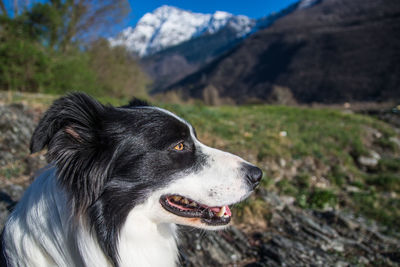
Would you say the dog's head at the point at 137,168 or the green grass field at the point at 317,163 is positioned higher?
the dog's head at the point at 137,168

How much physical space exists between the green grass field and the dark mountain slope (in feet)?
72.6

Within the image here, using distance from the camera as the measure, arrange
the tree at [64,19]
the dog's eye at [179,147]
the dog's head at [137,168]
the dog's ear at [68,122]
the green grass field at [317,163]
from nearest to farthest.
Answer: the dog's ear at [68,122] < the dog's head at [137,168] < the dog's eye at [179,147] < the green grass field at [317,163] < the tree at [64,19]

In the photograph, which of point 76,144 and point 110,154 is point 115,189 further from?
point 76,144

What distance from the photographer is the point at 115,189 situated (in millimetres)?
1724

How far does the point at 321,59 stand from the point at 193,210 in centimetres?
6175

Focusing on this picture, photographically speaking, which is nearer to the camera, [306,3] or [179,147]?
[179,147]

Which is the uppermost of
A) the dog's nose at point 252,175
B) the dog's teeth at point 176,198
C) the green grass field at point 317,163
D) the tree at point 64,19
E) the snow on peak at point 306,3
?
the snow on peak at point 306,3

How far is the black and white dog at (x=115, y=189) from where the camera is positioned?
158cm

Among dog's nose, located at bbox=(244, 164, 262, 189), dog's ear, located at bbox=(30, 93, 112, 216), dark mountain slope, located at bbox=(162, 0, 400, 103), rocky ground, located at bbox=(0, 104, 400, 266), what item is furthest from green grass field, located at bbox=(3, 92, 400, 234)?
dark mountain slope, located at bbox=(162, 0, 400, 103)

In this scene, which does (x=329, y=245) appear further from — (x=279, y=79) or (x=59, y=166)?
(x=279, y=79)

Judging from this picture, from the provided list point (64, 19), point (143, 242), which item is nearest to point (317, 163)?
point (143, 242)

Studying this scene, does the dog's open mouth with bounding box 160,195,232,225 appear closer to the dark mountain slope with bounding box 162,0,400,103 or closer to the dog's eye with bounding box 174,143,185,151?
the dog's eye with bounding box 174,143,185,151

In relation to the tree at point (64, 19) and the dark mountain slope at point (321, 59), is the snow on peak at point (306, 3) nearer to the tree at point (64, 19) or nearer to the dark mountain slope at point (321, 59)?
the dark mountain slope at point (321, 59)

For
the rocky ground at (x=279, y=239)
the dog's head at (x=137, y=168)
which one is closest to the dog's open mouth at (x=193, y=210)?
the dog's head at (x=137, y=168)
